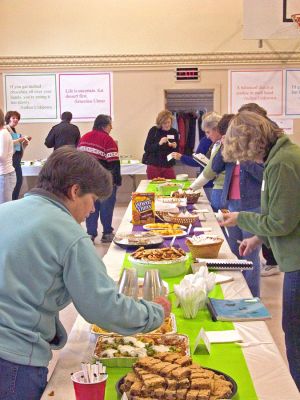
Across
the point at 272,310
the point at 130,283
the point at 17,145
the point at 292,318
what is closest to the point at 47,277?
→ the point at 130,283

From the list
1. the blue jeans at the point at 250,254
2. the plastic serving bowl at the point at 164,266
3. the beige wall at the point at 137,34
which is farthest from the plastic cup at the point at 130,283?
the beige wall at the point at 137,34

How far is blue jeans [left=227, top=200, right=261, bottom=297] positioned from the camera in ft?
12.1

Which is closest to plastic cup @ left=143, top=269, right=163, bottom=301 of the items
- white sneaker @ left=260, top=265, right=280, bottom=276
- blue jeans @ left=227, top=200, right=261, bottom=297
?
blue jeans @ left=227, top=200, right=261, bottom=297

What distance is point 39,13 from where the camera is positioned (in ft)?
30.7

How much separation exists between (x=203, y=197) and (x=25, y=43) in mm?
5524

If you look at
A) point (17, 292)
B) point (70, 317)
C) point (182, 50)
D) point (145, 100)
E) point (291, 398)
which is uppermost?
point (182, 50)

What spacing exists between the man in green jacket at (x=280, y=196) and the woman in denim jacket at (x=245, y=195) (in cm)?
115

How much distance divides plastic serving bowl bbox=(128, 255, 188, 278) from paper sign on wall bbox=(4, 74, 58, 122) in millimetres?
7349

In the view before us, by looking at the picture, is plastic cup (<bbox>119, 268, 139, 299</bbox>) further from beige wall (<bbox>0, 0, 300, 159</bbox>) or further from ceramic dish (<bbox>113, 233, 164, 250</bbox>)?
beige wall (<bbox>0, 0, 300, 159</bbox>)

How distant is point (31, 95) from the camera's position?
31.0 feet

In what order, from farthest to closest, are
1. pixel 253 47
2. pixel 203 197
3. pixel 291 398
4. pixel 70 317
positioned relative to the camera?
1. pixel 253 47
2. pixel 203 197
3. pixel 70 317
4. pixel 291 398

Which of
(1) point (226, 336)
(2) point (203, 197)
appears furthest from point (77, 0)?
(1) point (226, 336)

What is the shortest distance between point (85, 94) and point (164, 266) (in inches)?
290

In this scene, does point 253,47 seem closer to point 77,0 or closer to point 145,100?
point 145,100
